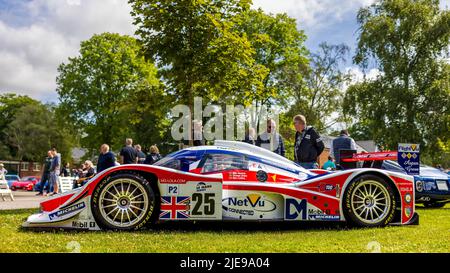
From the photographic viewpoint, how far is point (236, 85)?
14.2 m

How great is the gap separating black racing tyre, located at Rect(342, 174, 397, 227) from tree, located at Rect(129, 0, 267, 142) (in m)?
7.17

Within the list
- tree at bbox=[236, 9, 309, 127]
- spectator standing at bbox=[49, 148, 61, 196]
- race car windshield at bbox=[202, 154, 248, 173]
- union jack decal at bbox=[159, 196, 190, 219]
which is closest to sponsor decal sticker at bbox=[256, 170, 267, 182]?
race car windshield at bbox=[202, 154, 248, 173]

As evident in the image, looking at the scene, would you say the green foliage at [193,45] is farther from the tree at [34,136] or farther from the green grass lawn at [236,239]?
the tree at [34,136]

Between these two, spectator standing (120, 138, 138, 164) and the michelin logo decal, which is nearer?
the michelin logo decal

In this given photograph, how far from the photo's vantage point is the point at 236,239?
6.14m

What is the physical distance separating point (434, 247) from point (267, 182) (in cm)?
259

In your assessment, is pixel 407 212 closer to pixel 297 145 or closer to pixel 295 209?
pixel 295 209

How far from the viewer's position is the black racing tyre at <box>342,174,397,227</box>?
23.6 ft

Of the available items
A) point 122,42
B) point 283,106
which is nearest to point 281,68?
point 283,106

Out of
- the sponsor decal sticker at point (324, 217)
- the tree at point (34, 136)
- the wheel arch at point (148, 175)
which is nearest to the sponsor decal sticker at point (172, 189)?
the wheel arch at point (148, 175)

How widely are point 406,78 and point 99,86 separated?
2516cm

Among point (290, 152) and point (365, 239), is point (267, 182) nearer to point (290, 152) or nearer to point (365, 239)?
point (365, 239)

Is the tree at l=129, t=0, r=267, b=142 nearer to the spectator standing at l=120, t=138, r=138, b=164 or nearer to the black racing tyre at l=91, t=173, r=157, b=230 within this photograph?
the spectator standing at l=120, t=138, r=138, b=164

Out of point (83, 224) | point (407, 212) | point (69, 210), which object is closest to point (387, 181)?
point (407, 212)
